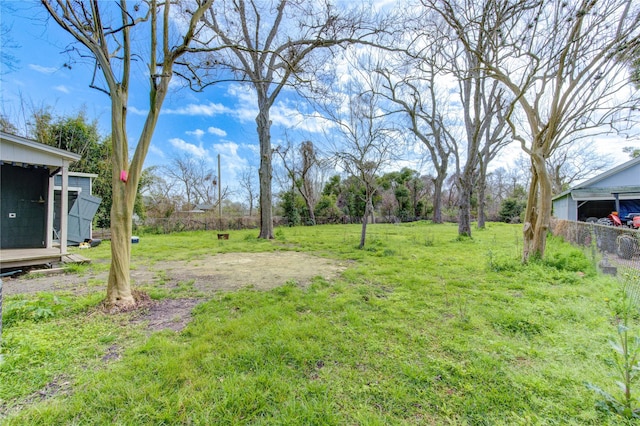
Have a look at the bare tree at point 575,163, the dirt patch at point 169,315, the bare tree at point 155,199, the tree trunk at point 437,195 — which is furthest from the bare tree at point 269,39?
the bare tree at point 575,163

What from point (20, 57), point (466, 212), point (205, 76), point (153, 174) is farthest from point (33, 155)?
point (466, 212)

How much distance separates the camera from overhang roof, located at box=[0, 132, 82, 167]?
4781 millimetres

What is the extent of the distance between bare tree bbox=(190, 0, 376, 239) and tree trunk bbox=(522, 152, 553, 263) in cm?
474

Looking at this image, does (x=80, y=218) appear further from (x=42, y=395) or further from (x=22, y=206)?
(x=42, y=395)

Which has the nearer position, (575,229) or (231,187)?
(575,229)

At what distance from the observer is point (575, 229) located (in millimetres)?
6883

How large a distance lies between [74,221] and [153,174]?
6045 millimetres

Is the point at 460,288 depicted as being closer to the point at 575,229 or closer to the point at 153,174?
the point at 575,229

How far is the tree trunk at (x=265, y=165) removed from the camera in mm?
10562

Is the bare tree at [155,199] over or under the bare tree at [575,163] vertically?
under

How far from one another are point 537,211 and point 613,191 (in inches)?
368

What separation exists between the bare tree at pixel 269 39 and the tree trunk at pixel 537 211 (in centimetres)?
474

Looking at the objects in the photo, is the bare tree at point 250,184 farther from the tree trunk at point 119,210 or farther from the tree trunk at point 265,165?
the tree trunk at point 119,210

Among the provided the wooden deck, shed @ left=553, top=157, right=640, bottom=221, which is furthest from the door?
shed @ left=553, top=157, right=640, bottom=221
